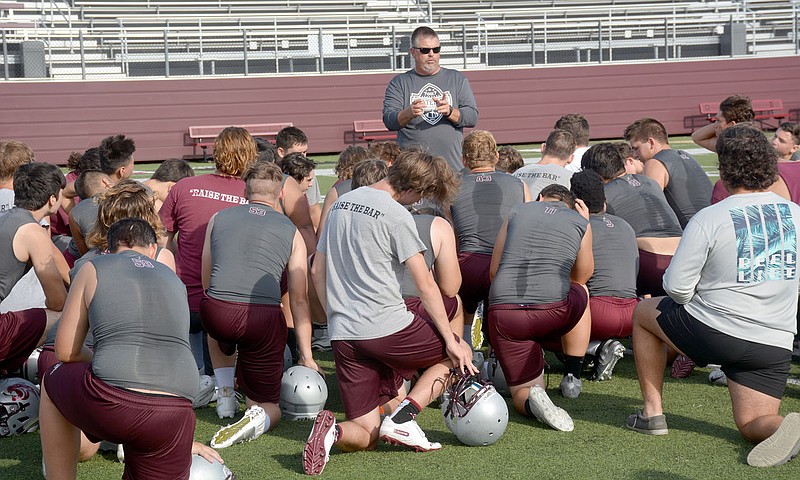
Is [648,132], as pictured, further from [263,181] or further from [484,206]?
[263,181]

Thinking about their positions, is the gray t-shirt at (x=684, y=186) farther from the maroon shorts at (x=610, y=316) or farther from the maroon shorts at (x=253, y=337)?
the maroon shorts at (x=253, y=337)

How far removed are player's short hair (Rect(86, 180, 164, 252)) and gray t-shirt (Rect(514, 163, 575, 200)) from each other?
3331 mm

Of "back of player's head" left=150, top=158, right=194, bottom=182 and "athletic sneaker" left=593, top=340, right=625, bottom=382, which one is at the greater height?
"back of player's head" left=150, top=158, right=194, bottom=182

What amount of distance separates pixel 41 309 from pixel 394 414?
2.19 m

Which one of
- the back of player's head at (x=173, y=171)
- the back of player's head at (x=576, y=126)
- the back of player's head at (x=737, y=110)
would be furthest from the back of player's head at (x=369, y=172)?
the back of player's head at (x=737, y=110)

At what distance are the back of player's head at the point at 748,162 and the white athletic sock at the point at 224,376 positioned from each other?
9.92 feet

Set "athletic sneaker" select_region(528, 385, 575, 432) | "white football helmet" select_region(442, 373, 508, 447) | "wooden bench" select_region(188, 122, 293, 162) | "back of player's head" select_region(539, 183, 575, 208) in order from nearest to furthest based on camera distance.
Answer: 1. "white football helmet" select_region(442, 373, 508, 447)
2. "athletic sneaker" select_region(528, 385, 575, 432)
3. "back of player's head" select_region(539, 183, 575, 208)
4. "wooden bench" select_region(188, 122, 293, 162)

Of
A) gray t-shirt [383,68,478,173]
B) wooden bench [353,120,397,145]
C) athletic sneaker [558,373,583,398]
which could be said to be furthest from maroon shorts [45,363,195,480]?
wooden bench [353,120,397,145]

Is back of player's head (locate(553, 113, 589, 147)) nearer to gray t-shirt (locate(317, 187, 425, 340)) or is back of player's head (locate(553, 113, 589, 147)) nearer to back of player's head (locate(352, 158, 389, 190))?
back of player's head (locate(352, 158, 389, 190))

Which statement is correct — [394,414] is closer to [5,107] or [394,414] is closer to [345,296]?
[345,296]

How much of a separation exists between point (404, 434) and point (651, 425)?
134cm

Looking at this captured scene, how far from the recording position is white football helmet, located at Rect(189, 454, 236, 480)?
4102mm

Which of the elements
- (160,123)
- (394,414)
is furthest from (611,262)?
(160,123)

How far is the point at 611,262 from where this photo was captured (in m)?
6.25
